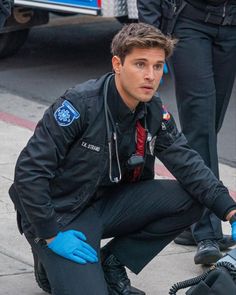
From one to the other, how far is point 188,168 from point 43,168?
703 mm

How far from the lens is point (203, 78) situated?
502 cm

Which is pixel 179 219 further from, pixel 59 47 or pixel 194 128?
pixel 59 47

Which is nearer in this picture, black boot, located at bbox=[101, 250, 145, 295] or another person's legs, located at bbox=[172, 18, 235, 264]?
black boot, located at bbox=[101, 250, 145, 295]

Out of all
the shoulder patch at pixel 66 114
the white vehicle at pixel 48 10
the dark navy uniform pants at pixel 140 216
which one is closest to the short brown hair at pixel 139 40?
the shoulder patch at pixel 66 114

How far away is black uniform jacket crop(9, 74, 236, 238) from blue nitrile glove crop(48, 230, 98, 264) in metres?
0.05

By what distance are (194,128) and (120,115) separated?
0.98 meters

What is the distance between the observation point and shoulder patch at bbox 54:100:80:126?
403 cm

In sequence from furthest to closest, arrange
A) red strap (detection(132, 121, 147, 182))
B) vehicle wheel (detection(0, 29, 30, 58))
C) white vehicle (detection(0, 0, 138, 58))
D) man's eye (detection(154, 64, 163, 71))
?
vehicle wheel (detection(0, 29, 30, 58))
white vehicle (detection(0, 0, 138, 58))
red strap (detection(132, 121, 147, 182))
man's eye (detection(154, 64, 163, 71))

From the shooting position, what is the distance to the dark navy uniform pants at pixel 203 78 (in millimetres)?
5016

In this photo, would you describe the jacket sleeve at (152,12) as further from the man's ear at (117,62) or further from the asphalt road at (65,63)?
the asphalt road at (65,63)

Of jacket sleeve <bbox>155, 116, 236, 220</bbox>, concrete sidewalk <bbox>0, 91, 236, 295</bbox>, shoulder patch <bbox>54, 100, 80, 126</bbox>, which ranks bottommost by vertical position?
concrete sidewalk <bbox>0, 91, 236, 295</bbox>

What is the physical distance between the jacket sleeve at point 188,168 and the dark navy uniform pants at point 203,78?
2.15 feet

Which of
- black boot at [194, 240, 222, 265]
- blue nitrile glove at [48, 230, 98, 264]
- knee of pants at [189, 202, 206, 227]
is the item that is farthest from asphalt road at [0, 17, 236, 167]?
blue nitrile glove at [48, 230, 98, 264]

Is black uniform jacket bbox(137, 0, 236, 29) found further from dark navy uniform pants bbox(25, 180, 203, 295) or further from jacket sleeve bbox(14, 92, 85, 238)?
jacket sleeve bbox(14, 92, 85, 238)
